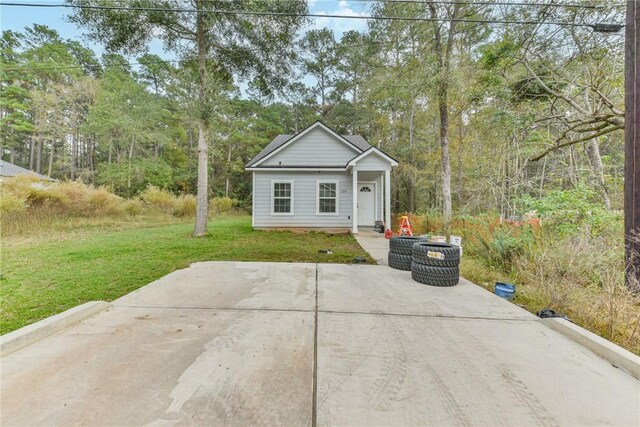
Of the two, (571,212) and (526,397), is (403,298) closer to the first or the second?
(526,397)

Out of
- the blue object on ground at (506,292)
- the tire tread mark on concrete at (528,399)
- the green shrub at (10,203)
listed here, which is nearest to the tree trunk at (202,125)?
the green shrub at (10,203)

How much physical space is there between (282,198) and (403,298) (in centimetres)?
861

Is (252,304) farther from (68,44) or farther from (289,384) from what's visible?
(68,44)

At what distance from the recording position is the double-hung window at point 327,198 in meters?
11.5

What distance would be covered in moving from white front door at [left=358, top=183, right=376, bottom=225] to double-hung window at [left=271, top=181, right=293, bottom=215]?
329cm

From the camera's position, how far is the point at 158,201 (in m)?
15.6

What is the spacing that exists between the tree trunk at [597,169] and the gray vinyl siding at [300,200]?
7.72 metres

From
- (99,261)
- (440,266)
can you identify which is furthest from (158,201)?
(440,266)

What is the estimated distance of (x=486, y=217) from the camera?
23.9 ft

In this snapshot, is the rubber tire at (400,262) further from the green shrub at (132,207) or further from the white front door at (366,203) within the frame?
the green shrub at (132,207)

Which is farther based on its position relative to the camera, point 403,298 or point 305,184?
point 305,184

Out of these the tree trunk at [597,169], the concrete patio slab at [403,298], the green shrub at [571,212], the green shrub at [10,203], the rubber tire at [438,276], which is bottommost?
the concrete patio slab at [403,298]

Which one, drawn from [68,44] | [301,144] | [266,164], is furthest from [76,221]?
[68,44]

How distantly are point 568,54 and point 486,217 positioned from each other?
4327 mm
